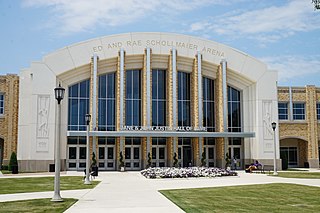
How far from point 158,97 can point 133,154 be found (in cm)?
648

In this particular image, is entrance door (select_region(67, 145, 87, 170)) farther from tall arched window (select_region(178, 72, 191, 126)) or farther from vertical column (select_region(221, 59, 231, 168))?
vertical column (select_region(221, 59, 231, 168))

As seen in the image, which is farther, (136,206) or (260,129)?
(260,129)

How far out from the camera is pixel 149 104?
40.4 meters

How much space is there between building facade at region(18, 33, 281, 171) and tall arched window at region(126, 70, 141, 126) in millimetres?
104

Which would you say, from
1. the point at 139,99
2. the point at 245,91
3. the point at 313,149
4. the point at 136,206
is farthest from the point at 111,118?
the point at 136,206

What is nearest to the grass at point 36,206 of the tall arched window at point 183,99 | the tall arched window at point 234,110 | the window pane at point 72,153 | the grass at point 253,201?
the grass at point 253,201

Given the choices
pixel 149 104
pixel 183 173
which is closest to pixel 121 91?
pixel 149 104

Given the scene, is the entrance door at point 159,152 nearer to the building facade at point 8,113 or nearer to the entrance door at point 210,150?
the entrance door at point 210,150

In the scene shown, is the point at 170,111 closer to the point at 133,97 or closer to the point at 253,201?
the point at 133,97

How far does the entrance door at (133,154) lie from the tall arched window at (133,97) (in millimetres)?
1843

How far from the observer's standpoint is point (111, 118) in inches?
1622

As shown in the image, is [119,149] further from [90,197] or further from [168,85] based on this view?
[90,197]

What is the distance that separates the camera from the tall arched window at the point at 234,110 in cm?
4400

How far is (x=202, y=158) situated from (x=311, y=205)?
26.5m
